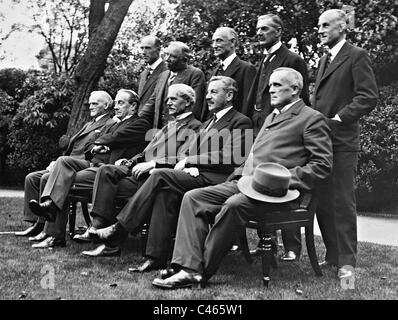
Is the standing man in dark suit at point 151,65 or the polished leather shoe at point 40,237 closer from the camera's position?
the polished leather shoe at point 40,237

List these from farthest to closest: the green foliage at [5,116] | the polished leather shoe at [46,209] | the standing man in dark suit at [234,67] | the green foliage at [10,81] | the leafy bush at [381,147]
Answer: the green foliage at [10,81] < the green foliage at [5,116] < the leafy bush at [381,147] < the polished leather shoe at [46,209] < the standing man in dark suit at [234,67]

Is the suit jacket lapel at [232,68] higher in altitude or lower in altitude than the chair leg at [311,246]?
higher

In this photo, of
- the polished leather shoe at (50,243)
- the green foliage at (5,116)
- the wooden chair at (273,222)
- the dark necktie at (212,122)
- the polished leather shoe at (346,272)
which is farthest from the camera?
the green foliage at (5,116)

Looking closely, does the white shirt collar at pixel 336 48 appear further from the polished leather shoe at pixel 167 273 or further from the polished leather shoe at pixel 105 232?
the polished leather shoe at pixel 105 232

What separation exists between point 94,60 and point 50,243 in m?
4.47

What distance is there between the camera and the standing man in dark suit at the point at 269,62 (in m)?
5.47

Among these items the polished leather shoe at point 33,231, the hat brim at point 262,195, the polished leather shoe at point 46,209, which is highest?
the hat brim at point 262,195

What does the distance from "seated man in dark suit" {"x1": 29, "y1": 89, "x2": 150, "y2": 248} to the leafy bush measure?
160 inches

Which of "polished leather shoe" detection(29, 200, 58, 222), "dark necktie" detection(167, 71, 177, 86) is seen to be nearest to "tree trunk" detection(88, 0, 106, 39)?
"dark necktie" detection(167, 71, 177, 86)

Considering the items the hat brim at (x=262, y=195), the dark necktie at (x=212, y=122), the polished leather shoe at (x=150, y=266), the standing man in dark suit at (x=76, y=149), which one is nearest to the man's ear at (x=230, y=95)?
the dark necktie at (x=212, y=122)

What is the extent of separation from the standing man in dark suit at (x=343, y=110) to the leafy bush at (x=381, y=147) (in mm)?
3948

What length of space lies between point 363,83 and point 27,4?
11324 millimetres

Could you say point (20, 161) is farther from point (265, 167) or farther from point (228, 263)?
point (265, 167)

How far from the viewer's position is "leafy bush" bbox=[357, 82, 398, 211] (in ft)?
28.6
